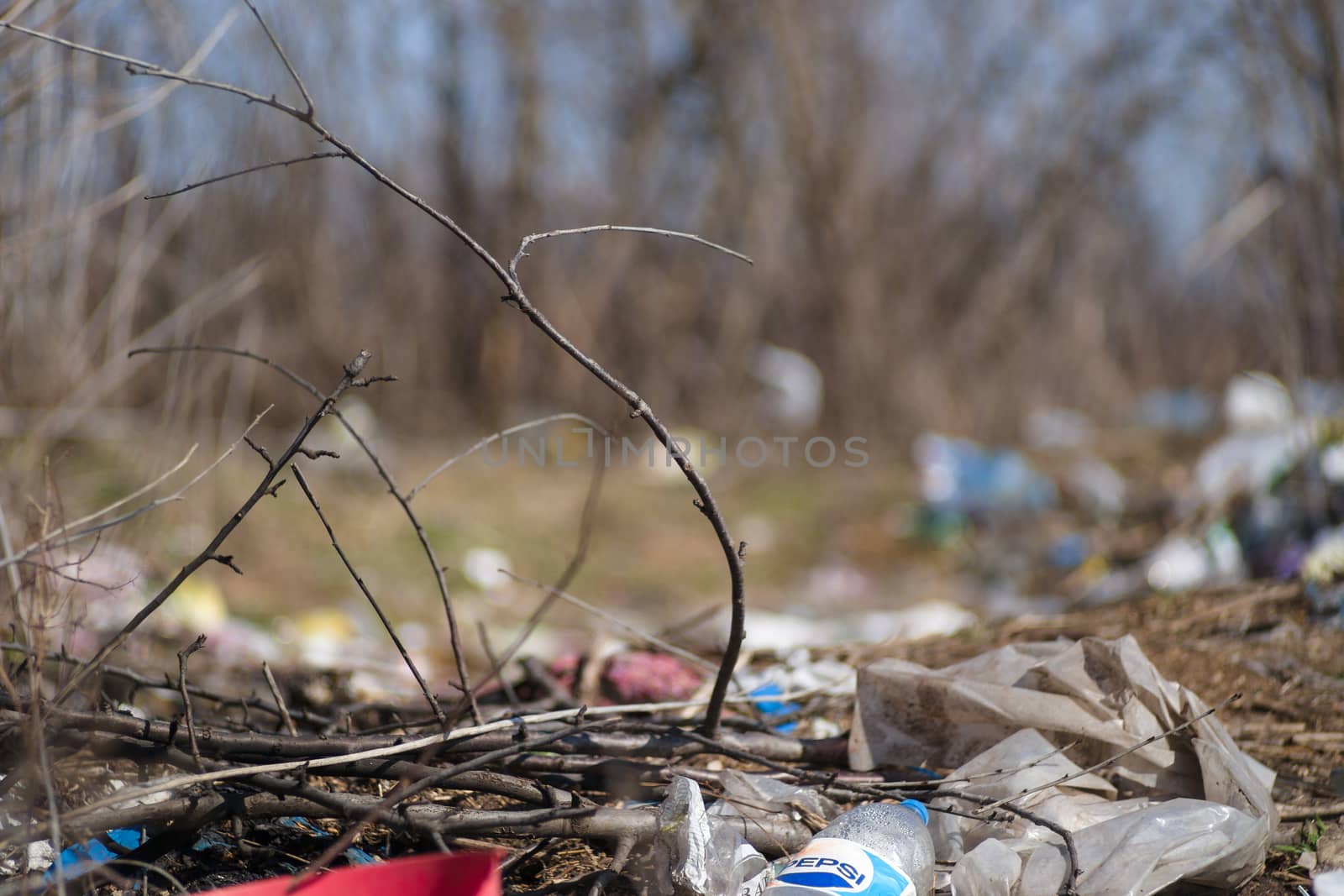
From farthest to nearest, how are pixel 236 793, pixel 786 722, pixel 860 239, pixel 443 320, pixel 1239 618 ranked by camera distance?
1. pixel 443 320
2. pixel 860 239
3. pixel 1239 618
4. pixel 786 722
5. pixel 236 793

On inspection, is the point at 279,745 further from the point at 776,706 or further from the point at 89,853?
the point at 776,706

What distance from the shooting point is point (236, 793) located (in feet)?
3.87

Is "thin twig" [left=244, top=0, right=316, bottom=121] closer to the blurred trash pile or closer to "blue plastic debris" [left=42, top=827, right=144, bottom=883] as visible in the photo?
"blue plastic debris" [left=42, top=827, right=144, bottom=883]

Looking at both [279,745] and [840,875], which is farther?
[279,745]

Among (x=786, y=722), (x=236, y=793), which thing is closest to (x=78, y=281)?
(x=236, y=793)

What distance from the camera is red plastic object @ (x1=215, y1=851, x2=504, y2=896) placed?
95 centimetres

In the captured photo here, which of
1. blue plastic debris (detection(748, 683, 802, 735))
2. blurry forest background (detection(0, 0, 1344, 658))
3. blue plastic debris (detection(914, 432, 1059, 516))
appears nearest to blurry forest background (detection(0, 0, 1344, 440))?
blurry forest background (detection(0, 0, 1344, 658))

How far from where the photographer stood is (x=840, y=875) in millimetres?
1113

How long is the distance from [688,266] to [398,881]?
631 cm

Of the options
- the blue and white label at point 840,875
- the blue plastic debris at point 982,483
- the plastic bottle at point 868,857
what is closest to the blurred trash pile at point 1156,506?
the blue plastic debris at point 982,483

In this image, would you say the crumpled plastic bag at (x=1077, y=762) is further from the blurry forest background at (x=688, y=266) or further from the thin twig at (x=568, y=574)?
the blurry forest background at (x=688, y=266)

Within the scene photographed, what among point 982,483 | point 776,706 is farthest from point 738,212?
point 776,706

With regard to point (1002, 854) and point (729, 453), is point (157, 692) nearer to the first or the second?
point (1002, 854)

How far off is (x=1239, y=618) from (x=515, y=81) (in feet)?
20.1
